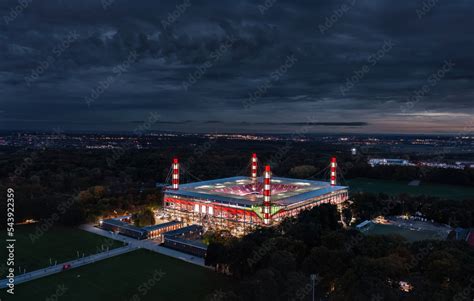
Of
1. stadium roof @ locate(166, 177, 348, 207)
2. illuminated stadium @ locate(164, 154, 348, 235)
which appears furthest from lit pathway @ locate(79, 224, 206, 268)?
stadium roof @ locate(166, 177, 348, 207)

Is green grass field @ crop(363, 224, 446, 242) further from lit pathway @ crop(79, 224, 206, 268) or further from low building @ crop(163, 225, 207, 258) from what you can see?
lit pathway @ crop(79, 224, 206, 268)

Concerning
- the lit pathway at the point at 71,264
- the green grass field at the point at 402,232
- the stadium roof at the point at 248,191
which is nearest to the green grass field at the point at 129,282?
the lit pathway at the point at 71,264

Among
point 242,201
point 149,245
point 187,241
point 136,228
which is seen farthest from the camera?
point 242,201

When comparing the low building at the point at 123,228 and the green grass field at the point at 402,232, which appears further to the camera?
the green grass field at the point at 402,232

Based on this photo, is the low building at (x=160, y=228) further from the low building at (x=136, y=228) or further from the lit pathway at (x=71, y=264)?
the lit pathway at (x=71, y=264)

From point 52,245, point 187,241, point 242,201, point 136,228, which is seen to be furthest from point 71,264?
point 242,201

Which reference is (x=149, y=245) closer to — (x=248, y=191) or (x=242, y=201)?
(x=242, y=201)

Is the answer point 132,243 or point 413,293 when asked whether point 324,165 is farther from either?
point 413,293
